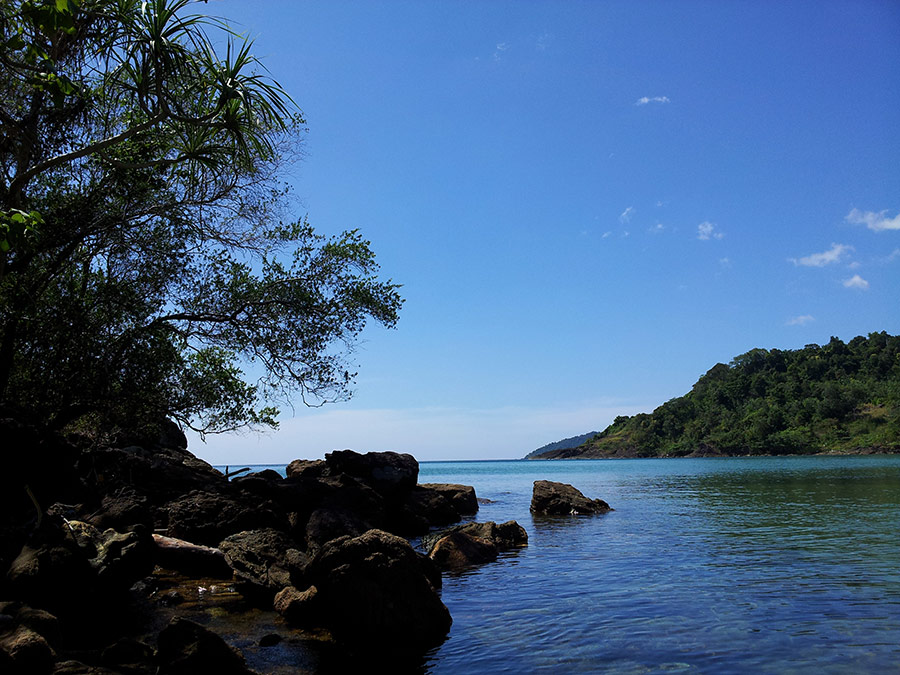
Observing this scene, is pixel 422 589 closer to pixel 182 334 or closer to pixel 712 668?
pixel 712 668

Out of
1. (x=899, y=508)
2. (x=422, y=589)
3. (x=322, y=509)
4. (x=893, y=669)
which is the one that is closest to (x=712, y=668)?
(x=893, y=669)

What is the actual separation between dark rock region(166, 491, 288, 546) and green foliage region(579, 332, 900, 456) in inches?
5844

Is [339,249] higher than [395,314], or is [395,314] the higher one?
[339,249]

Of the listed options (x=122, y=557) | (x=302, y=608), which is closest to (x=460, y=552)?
(x=302, y=608)

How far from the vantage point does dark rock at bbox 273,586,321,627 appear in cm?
1084

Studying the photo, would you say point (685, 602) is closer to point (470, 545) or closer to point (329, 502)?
point (470, 545)

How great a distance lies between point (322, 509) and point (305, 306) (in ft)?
22.1

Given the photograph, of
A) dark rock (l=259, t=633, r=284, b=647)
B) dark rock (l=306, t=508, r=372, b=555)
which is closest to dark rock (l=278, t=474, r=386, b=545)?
dark rock (l=306, t=508, r=372, b=555)

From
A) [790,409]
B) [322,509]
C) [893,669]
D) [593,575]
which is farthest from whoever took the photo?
[790,409]

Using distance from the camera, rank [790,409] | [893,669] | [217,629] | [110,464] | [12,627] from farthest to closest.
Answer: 1. [790,409]
2. [110,464]
3. [217,629]
4. [893,669]
5. [12,627]

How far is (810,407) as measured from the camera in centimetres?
16138

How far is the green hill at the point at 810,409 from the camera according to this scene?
14362 cm

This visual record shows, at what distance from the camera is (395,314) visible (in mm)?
21375

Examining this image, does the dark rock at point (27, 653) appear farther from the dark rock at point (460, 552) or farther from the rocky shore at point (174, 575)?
the dark rock at point (460, 552)
